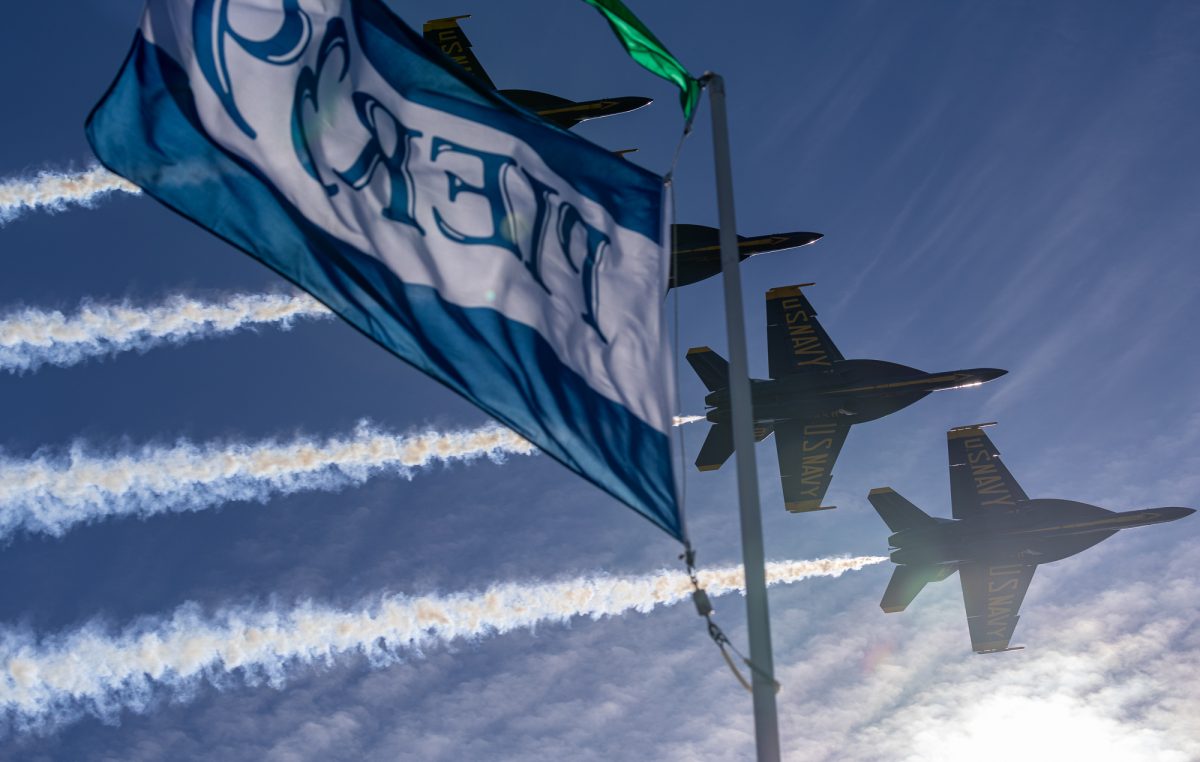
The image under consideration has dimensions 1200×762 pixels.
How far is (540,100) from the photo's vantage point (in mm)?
54781

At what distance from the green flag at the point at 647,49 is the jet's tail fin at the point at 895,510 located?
5997 centimetres

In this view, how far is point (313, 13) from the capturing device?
10477 mm

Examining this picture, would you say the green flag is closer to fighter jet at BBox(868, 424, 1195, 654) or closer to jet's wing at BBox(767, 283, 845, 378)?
jet's wing at BBox(767, 283, 845, 378)

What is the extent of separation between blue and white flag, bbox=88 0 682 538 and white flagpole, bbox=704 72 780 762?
0.83 meters

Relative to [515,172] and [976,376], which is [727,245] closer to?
[515,172]

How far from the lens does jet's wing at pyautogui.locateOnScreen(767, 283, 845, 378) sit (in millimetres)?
61750

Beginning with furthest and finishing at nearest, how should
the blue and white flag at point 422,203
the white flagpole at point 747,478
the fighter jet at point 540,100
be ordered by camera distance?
the fighter jet at point 540,100
the blue and white flag at point 422,203
the white flagpole at point 747,478

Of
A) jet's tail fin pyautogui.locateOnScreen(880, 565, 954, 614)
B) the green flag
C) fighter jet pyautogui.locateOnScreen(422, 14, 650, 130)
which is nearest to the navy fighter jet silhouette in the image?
fighter jet pyautogui.locateOnScreen(422, 14, 650, 130)

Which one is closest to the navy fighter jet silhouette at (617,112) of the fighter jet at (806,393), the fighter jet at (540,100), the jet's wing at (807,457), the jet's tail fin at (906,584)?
the fighter jet at (540,100)

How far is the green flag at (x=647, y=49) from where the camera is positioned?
38.4ft

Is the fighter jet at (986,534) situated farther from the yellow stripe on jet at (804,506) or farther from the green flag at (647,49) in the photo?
the green flag at (647,49)

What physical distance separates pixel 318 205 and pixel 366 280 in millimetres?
851

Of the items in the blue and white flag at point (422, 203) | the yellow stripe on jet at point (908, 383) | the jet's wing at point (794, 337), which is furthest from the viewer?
the jet's wing at point (794, 337)

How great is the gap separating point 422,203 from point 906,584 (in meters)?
63.2
